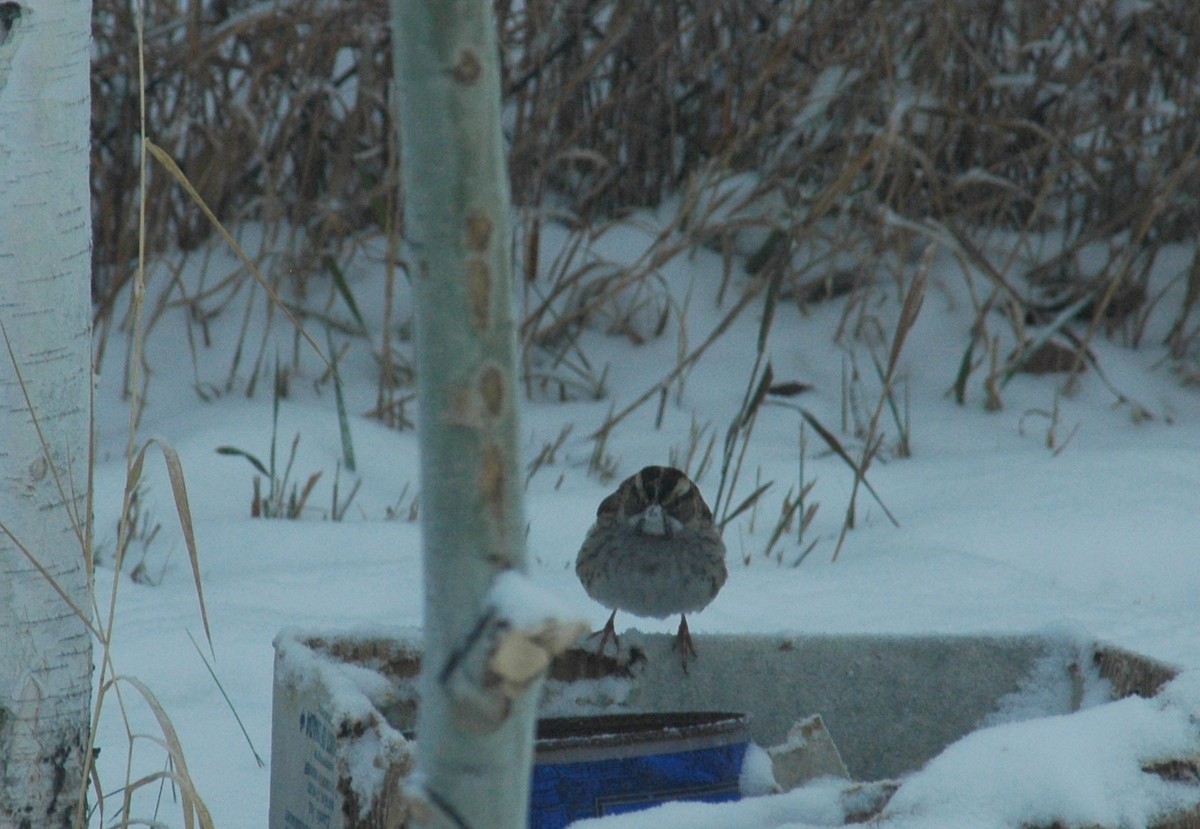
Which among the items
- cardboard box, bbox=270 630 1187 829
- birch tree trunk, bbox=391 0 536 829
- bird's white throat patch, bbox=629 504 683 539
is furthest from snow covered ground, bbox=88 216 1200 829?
birch tree trunk, bbox=391 0 536 829

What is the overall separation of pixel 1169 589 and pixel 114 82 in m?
4.00

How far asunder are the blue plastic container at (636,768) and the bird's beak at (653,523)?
31.1 inches

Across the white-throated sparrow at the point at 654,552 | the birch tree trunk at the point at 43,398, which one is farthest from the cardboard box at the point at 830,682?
the white-throated sparrow at the point at 654,552

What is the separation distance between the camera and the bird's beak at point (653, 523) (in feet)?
8.79

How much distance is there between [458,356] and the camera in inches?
27.4

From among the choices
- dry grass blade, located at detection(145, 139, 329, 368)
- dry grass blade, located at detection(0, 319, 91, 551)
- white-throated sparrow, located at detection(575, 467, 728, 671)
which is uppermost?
dry grass blade, located at detection(145, 139, 329, 368)

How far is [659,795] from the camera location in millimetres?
1791

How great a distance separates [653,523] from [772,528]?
143 cm

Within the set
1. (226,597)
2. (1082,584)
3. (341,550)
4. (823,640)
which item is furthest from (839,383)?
(823,640)

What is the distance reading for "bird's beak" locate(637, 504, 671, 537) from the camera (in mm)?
2680

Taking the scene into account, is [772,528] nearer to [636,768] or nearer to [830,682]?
[830,682]

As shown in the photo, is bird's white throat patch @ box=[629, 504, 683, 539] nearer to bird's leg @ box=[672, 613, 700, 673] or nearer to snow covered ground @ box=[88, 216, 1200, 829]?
snow covered ground @ box=[88, 216, 1200, 829]

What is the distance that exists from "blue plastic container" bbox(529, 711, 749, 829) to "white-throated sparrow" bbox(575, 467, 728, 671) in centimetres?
65

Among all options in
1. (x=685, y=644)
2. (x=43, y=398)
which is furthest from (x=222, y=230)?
(x=685, y=644)
